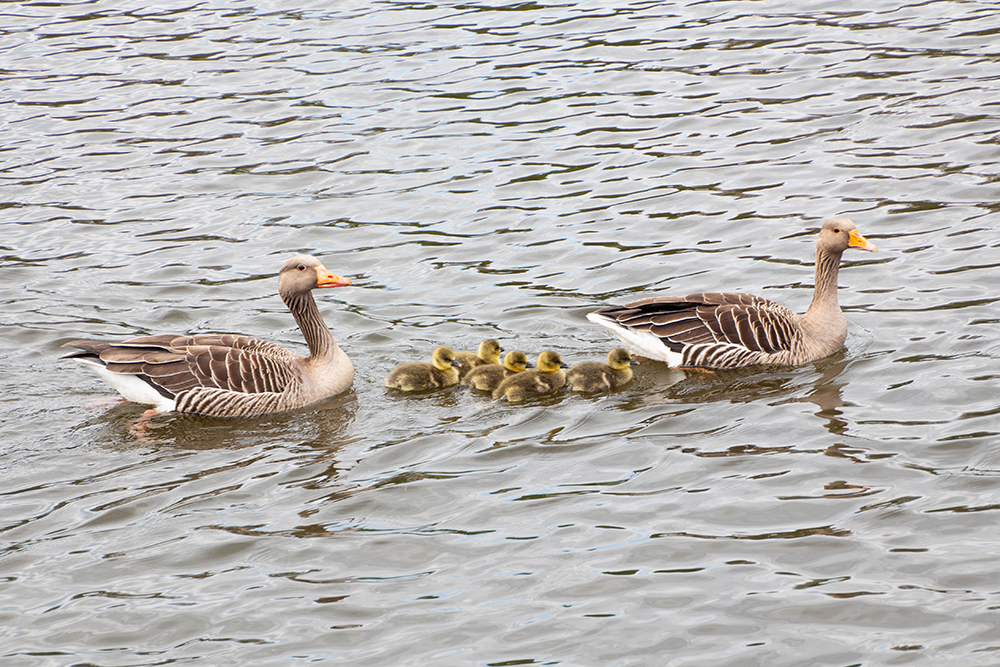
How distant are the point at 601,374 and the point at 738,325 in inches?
57.4

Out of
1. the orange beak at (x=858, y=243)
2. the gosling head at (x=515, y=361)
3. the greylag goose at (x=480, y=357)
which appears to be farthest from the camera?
the orange beak at (x=858, y=243)

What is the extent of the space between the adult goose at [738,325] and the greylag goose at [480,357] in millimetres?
988

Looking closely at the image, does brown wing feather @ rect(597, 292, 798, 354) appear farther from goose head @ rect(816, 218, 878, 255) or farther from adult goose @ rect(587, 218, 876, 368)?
goose head @ rect(816, 218, 878, 255)

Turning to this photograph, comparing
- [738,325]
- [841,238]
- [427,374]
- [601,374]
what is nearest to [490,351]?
[427,374]

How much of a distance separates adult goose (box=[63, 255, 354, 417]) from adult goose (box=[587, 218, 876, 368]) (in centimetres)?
267

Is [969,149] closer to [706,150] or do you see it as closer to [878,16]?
[706,150]

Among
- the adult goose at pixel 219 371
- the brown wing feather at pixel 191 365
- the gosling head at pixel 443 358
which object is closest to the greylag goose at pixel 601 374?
the gosling head at pixel 443 358

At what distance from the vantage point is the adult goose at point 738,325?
35.9 feet

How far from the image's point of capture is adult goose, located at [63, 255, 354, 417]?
10.7 m

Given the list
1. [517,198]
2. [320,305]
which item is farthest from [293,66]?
[320,305]

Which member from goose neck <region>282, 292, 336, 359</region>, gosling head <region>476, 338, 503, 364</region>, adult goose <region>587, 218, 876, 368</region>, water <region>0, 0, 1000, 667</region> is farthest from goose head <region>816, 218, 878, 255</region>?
goose neck <region>282, 292, 336, 359</region>

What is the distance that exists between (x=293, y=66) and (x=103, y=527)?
13467 millimetres

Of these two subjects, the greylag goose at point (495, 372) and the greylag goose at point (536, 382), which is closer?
the greylag goose at point (536, 382)

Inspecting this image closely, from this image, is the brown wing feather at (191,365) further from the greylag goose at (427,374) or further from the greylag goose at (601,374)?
the greylag goose at (601,374)
